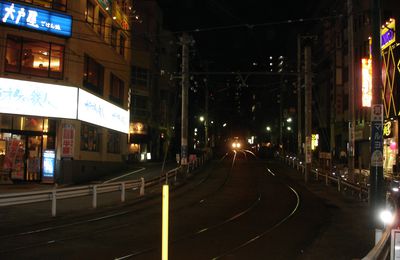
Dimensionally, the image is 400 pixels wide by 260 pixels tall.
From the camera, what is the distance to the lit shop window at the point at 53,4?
28.9 m

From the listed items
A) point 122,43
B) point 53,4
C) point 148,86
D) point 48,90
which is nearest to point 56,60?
point 48,90

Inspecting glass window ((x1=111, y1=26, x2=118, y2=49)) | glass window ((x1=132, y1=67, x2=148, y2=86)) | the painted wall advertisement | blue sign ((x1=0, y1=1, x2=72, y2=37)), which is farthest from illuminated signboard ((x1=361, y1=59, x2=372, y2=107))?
glass window ((x1=132, y1=67, x2=148, y2=86))

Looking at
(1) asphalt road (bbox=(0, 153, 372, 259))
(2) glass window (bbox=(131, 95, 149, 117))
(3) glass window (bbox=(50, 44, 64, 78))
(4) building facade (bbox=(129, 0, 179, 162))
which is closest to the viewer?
(1) asphalt road (bbox=(0, 153, 372, 259))

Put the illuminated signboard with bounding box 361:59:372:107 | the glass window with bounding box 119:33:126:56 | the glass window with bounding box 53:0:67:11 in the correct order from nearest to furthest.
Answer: the glass window with bounding box 53:0:67:11
the illuminated signboard with bounding box 361:59:372:107
the glass window with bounding box 119:33:126:56

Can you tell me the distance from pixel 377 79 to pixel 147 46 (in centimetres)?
4796

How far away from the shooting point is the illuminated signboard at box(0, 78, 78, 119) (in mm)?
27094

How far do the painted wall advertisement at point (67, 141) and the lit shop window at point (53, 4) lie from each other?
7166mm

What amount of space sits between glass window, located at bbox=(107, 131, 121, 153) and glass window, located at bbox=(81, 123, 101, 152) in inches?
117

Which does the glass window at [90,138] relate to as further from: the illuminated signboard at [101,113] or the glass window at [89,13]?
the glass window at [89,13]

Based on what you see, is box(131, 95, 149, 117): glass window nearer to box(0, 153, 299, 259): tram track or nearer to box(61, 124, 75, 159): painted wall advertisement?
box(61, 124, 75, 159): painted wall advertisement

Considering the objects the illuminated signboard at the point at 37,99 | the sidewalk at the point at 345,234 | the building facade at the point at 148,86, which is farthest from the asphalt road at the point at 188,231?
the building facade at the point at 148,86

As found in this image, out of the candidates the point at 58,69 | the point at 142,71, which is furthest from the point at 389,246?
the point at 142,71

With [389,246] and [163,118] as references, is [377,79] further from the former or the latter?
[163,118]

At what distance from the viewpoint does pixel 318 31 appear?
234 ft
